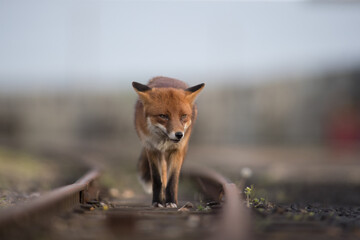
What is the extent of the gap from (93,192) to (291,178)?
672 centimetres

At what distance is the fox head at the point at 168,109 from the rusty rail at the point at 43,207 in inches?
40.8

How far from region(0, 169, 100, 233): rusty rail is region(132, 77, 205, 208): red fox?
2.68 feet

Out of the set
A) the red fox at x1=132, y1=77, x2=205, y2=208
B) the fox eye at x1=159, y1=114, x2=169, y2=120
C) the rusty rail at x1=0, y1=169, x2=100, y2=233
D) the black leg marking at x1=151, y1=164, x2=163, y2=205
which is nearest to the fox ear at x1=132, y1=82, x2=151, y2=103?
the red fox at x1=132, y1=77, x2=205, y2=208

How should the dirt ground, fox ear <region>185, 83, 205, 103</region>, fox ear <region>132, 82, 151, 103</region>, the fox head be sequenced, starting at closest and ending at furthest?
the dirt ground, the fox head, fox ear <region>132, 82, 151, 103</region>, fox ear <region>185, 83, 205, 103</region>

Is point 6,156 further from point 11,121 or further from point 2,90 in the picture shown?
point 2,90

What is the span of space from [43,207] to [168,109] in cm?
201

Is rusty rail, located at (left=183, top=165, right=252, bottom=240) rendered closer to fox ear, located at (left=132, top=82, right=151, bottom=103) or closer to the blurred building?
fox ear, located at (left=132, top=82, right=151, bottom=103)

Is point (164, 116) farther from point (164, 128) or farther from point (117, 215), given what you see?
point (117, 215)

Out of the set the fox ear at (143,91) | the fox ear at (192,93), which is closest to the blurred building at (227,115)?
the fox ear at (192,93)

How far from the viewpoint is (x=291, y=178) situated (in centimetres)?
1190

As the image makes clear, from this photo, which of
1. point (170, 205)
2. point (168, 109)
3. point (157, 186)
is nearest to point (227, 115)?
point (157, 186)

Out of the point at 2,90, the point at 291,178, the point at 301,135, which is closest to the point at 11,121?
the point at 2,90

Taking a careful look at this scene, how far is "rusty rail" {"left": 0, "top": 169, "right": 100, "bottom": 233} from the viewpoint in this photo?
11.1 feet

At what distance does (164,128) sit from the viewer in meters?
5.45
